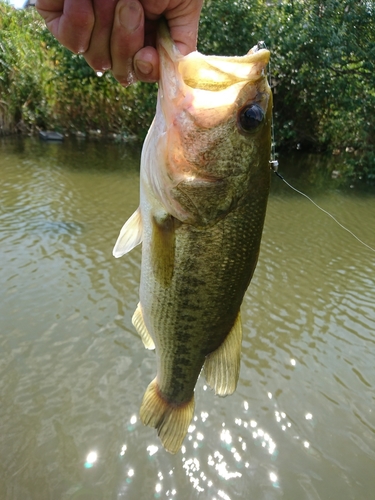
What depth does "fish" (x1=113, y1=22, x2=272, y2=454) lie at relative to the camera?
155 centimetres

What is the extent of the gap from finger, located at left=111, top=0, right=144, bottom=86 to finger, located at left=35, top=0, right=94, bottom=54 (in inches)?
3.5

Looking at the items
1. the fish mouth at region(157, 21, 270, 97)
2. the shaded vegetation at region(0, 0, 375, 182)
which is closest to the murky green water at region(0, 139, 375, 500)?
the fish mouth at region(157, 21, 270, 97)

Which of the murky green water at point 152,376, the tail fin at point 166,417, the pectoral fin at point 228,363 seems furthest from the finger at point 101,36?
the murky green water at point 152,376

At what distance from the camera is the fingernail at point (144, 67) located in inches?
59.4

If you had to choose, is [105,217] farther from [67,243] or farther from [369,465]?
[369,465]

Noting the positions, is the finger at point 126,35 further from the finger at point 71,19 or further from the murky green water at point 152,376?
the murky green water at point 152,376

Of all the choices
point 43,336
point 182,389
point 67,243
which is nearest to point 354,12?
point 67,243

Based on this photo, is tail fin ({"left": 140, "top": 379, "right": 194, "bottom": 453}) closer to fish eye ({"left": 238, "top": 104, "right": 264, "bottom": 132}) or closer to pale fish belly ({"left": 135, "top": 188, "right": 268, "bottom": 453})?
pale fish belly ({"left": 135, "top": 188, "right": 268, "bottom": 453})

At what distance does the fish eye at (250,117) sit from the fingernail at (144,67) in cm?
36

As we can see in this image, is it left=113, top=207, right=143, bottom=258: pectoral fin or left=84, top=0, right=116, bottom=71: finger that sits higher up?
left=84, top=0, right=116, bottom=71: finger

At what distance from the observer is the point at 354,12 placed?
12773mm

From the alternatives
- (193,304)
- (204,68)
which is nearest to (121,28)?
(204,68)

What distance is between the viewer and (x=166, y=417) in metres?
2.10

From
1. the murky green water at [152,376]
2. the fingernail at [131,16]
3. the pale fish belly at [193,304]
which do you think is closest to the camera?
the fingernail at [131,16]
